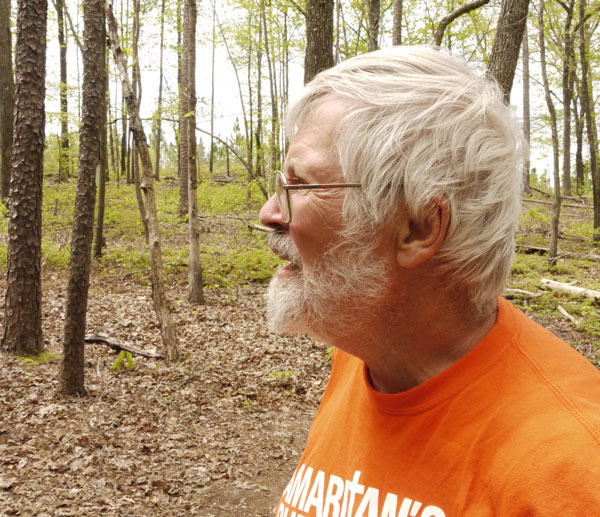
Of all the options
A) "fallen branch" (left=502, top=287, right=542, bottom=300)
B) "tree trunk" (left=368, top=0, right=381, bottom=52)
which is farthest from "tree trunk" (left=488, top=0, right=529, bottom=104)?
"fallen branch" (left=502, top=287, right=542, bottom=300)

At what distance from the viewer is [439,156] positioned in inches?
42.2

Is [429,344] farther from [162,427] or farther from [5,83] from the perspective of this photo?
[5,83]

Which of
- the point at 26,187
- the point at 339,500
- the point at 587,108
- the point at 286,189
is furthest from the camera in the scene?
the point at 587,108

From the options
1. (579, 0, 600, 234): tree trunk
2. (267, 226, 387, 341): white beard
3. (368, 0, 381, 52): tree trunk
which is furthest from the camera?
(579, 0, 600, 234): tree trunk

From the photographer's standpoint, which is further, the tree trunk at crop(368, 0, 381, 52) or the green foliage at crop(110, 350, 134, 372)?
the tree trunk at crop(368, 0, 381, 52)

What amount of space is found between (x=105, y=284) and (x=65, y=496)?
24.1 feet

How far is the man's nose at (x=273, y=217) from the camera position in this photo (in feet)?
4.42

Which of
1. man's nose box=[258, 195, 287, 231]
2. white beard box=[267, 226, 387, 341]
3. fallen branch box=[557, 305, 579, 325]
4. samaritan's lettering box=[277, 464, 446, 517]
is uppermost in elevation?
man's nose box=[258, 195, 287, 231]

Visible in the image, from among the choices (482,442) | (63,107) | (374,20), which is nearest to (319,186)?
(482,442)

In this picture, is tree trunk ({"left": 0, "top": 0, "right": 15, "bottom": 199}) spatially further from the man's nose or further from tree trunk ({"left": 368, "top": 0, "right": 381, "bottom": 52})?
the man's nose

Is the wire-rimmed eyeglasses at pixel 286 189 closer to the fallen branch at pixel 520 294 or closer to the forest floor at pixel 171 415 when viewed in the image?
the forest floor at pixel 171 415

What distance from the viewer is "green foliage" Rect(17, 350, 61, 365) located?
250 inches

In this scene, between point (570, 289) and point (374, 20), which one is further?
point (374, 20)

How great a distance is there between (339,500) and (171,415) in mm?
4735
